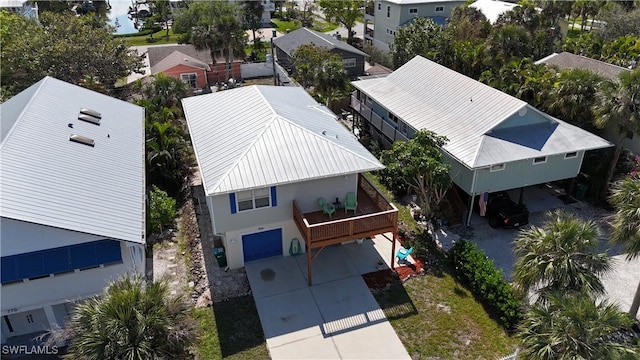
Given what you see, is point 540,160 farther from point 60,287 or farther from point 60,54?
point 60,54

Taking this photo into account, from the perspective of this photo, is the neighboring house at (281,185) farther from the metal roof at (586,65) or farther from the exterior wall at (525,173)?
the metal roof at (586,65)

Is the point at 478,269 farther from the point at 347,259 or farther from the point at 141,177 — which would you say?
the point at 141,177

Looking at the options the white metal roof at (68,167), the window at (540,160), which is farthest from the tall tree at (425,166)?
the white metal roof at (68,167)

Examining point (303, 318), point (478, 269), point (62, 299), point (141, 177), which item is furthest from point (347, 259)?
point (62, 299)

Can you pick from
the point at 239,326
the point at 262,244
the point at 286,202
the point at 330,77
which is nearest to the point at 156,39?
the point at 330,77

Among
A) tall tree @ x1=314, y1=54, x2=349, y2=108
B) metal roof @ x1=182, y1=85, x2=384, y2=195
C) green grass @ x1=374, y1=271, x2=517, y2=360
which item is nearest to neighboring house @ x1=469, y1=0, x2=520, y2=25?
tall tree @ x1=314, y1=54, x2=349, y2=108
